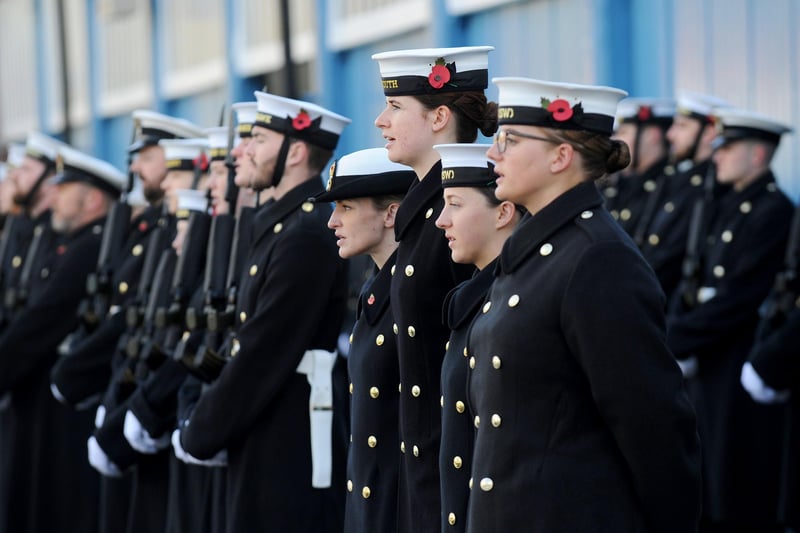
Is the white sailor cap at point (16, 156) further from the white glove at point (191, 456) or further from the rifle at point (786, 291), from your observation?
the rifle at point (786, 291)

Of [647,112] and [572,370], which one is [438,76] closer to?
[572,370]

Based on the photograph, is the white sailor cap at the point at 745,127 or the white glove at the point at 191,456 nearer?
the white glove at the point at 191,456

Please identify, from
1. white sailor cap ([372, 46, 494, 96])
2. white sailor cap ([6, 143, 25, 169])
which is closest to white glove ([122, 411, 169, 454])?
white sailor cap ([372, 46, 494, 96])

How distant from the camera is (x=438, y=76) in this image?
4766 mm

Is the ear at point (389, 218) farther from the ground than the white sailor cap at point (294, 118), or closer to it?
closer to it

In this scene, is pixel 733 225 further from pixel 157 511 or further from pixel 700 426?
pixel 157 511

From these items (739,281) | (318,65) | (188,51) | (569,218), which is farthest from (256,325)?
(188,51)

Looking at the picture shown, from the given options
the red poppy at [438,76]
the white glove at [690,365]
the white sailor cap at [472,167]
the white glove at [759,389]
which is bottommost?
the white glove at [690,365]

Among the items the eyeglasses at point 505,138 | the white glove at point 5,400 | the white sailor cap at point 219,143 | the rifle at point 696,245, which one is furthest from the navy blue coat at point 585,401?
the white glove at point 5,400

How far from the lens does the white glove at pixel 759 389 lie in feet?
24.7

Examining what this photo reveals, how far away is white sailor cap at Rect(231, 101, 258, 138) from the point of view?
638 centimetres

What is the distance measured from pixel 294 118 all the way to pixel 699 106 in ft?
10.7

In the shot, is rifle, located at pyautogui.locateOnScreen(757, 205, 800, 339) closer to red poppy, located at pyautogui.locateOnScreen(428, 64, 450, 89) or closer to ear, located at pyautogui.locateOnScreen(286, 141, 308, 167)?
ear, located at pyautogui.locateOnScreen(286, 141, 308, 167)

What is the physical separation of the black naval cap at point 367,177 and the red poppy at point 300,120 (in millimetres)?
801
